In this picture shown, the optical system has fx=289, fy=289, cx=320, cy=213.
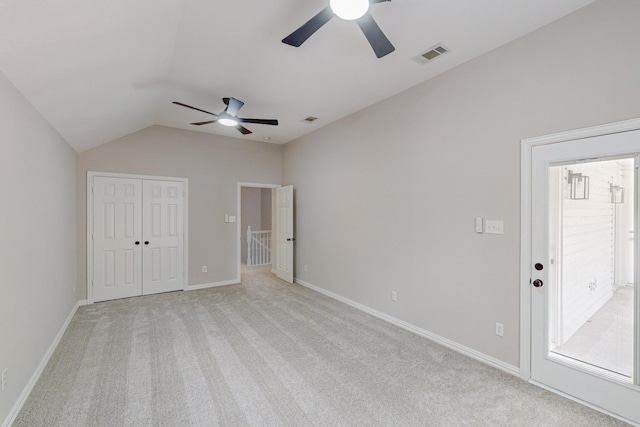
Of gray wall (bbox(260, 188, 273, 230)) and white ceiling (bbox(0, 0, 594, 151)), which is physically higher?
white ceiling (bbox(0, 0, 594, 151))

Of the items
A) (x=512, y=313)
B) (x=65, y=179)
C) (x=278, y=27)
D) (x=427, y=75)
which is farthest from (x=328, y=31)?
(x=65, y=179)

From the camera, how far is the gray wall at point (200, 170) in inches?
187

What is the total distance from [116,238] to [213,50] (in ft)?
12.3

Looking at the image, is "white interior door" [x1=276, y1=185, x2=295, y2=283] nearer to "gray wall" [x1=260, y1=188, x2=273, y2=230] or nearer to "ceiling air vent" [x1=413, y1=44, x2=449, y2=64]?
"gray wall" [x1=260, y1=188, x2=273, y2=230]

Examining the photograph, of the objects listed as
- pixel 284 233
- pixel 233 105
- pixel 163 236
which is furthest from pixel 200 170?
pixel 233 105

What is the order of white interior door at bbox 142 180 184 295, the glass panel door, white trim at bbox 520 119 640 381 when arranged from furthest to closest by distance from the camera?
white interior door at bbox 142 180 184 295, white trim at bbox 520 119 640 381, the glass panel door

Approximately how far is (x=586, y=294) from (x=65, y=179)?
5.84 meters

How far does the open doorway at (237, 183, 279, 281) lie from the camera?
716cm

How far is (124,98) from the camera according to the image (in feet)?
10.9

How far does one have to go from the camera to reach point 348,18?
71.7 inches

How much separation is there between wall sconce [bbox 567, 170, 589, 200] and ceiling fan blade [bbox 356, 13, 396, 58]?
71.6 inches

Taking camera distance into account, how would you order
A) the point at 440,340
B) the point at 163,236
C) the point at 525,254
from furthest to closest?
the point at 163,236 < the point at 440,340 < the point at 525,254

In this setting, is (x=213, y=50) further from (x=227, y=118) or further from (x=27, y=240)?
(x=27, y=240)

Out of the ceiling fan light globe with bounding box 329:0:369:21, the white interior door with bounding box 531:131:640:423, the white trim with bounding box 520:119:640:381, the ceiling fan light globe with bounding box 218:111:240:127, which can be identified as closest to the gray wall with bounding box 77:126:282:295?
the ceiling fan light globe with bounding box 218:111:240:127
